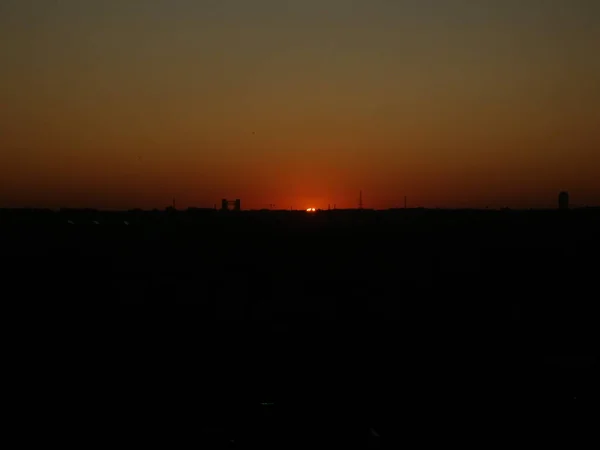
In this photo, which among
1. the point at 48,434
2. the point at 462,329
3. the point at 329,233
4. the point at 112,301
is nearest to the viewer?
the point at 48,434

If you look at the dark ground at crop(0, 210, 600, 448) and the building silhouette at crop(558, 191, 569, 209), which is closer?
the dark ground at crop(0, 210, 600, 448)

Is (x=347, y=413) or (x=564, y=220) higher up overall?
(x=564, y=220)

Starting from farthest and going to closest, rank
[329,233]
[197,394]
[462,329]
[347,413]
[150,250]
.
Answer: [329,233] < [150,250] < [462,329] < [197,394] < [347,413]

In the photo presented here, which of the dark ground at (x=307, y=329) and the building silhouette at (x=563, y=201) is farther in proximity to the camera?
the building silhouette at (x=563, y=201)

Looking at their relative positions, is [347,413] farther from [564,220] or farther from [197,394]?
[564,220]

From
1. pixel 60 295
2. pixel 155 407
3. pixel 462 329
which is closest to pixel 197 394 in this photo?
pixel 155 407

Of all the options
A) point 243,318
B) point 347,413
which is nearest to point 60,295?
point 243,318

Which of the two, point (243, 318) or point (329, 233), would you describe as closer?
point (243, 318)

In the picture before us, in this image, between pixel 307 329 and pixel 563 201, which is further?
pixel 563 201
